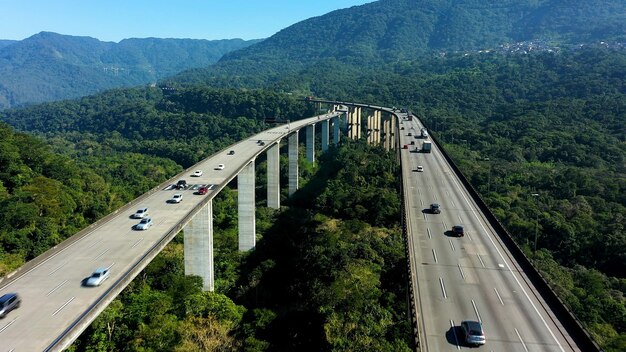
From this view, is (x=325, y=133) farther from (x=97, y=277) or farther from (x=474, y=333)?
(x=474, y=333)

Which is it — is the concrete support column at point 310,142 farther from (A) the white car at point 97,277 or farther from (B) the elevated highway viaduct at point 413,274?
(A) the white car at point 97,277

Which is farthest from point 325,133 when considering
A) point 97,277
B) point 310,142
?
point 97,277

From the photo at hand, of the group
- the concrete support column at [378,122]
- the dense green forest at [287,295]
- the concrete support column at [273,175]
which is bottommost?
the dense green forest at [287,295]

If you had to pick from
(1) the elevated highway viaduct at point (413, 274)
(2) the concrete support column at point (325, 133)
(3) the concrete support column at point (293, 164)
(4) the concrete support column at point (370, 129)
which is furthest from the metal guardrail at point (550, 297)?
(4) the concrete support column at point (370, 129)

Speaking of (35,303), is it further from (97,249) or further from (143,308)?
(143,308)

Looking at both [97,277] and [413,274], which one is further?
[413,274]

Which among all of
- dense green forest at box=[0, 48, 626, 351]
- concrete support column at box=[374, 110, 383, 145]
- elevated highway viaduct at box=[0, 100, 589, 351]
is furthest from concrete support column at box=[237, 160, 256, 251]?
concrete support column at box=[374, 110, 383, 145]

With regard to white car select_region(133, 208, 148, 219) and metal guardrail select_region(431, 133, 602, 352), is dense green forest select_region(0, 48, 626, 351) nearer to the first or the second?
metal guardrail select_region(431, 133, 602, 352)
